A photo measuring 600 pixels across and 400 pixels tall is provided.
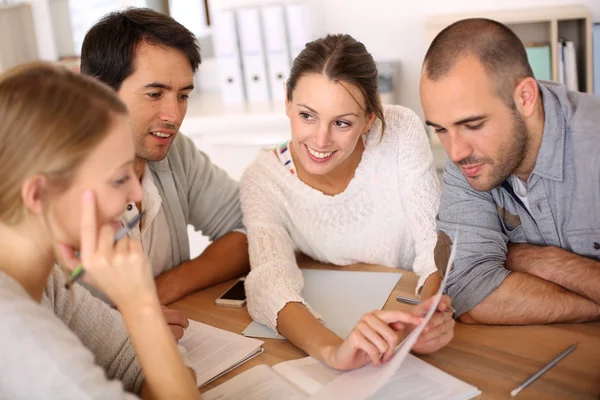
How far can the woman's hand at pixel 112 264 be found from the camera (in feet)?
3.27

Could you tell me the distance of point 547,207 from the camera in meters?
1.43

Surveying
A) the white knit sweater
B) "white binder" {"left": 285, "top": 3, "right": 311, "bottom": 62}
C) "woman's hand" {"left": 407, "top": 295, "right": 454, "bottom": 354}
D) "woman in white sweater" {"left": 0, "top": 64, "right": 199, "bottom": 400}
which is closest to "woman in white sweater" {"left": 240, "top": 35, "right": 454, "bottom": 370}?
the white knit sweater

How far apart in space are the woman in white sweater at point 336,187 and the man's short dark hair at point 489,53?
339 millimetres

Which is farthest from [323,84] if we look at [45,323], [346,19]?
[346,19]

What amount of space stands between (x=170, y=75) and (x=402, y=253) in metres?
0.84

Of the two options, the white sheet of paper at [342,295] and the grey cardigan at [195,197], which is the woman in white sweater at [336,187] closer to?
the white sheet of paper at [342,295]

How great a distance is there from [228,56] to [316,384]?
236 cm

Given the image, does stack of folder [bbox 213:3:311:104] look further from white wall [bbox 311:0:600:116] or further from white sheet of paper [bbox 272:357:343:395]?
white sheet of paper [bbox 272:357:343:395]

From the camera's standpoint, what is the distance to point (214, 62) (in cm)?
389

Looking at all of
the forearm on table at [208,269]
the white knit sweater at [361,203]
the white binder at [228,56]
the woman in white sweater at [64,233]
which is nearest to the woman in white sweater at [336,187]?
the white knit sweater at [361,203]

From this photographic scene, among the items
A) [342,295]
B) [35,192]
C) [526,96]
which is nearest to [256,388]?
[342,295]

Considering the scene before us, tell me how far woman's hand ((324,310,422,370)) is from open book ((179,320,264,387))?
21 centimetres

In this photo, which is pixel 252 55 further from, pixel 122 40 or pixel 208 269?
pixel 208 269

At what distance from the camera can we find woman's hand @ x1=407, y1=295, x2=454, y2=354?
1.29 m
